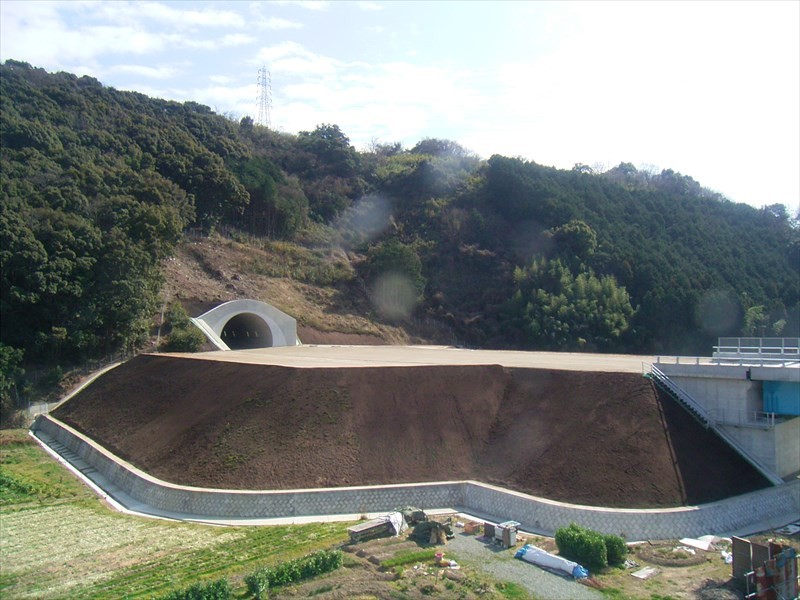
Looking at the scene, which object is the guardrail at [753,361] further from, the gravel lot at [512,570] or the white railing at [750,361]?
the gravel lot at [512,570]

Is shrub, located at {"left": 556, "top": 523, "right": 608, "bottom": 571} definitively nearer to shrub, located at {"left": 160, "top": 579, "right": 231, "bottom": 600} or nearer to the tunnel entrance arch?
shrub, located at {"left": 160, "top": 579, "right": 231, "bottom": 600}

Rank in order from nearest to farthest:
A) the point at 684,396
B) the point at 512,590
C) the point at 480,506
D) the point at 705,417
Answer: the point at 512,590 < the point at 480,506 < the point at 705,417 < the point at 684,396

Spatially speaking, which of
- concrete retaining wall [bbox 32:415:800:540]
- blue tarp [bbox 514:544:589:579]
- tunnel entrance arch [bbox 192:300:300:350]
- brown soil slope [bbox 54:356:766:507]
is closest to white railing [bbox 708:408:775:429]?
brown soil slope [bbox 54:356:766:507]

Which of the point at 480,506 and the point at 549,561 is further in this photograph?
the point at 480,506

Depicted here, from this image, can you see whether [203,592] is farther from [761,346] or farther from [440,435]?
[761,346]

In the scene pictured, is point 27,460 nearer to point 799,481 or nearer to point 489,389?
point 489,389

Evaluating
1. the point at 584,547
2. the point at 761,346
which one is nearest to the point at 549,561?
the point at 584,547

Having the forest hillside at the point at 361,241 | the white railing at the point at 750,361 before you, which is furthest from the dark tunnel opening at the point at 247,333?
the white railing at the point at 750,361
